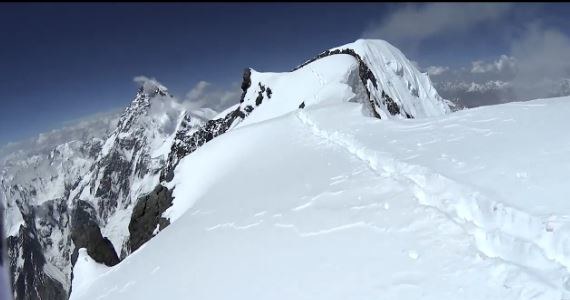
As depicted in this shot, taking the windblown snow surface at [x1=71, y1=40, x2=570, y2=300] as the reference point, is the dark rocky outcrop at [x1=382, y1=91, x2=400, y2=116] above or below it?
above

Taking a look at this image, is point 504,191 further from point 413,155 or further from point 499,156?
point 413,155

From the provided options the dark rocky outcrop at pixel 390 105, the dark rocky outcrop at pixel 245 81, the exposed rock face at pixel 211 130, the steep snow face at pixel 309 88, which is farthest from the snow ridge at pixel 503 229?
the dark rocky outcrop at pixel 245 81

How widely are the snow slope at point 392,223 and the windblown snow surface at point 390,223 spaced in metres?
0.03

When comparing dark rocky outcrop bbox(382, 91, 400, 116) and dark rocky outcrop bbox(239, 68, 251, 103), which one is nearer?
dark rocky outcrop bbox(382, 91, 400, 116)

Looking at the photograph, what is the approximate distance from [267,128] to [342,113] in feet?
16.5

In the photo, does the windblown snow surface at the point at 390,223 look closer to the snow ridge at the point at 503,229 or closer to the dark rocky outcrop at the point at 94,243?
the snow ridge at the point at 503,229

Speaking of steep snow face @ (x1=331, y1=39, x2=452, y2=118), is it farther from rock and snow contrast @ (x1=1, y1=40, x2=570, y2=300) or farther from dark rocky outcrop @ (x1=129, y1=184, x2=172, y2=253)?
rock and snow contrast @ (x1=1, y1=40, x2=570, y2=300)

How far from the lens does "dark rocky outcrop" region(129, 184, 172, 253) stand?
24781 mm

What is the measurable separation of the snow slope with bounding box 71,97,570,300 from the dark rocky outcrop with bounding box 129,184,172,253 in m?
7.97

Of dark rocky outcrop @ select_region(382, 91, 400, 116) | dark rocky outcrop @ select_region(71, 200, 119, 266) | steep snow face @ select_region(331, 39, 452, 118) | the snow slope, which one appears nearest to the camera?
the snow slope

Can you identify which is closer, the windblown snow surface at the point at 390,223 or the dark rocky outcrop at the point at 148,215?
the windblown snow surface at the point at 390,223

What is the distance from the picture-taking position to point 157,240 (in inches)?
586

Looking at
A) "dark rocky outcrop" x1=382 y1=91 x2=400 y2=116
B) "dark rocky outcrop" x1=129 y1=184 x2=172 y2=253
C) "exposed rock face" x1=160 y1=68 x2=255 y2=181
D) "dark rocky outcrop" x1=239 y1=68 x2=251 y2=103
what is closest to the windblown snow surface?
"dark rocky outcrop" x1=129 y1=184 x2=172 y2=253

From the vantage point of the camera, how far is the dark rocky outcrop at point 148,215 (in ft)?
81.3
